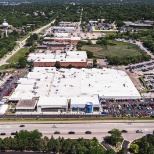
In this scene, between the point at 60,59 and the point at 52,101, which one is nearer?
the point at 52,101

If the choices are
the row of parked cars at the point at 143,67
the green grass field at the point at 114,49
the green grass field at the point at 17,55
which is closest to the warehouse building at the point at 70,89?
the row of parked cars at the point at 143,67

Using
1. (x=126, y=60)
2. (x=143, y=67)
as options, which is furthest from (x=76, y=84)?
(x=143, y=67)

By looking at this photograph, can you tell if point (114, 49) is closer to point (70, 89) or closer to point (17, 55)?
point (17, 55)

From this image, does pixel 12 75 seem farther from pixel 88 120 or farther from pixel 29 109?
pixel 88 120

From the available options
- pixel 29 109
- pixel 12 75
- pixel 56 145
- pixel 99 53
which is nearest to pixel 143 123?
pixel 56 145

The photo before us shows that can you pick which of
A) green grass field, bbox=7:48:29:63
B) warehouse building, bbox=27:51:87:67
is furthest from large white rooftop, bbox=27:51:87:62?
green grass field, bbox=7:48:29:63

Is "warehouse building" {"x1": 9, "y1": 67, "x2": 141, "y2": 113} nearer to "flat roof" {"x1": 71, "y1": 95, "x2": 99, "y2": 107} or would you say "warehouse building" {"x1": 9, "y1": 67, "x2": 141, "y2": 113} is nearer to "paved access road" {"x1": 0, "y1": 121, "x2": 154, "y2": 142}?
"flat roof" {"x1": 71, "y1": 95, "x2": 99, "y2": 107}

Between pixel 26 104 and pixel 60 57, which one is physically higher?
pixel 60 57
